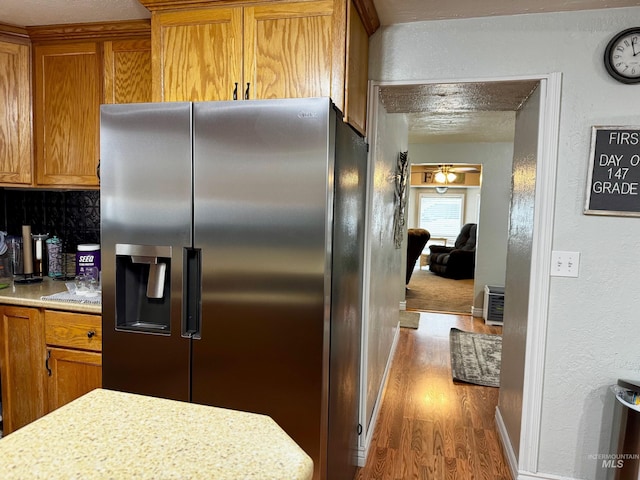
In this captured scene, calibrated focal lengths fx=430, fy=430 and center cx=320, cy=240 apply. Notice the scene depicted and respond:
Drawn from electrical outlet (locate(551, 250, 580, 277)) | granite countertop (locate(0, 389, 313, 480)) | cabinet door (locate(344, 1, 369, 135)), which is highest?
cabinet door (locate(344, 1, 369, 135))

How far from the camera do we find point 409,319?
17.7ft

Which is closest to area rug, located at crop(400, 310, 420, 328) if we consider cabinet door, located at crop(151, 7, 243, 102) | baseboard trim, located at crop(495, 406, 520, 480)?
baseboard trim, located at crop(495, 406, 520, 480)

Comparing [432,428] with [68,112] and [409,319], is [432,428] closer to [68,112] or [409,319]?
[409,319]

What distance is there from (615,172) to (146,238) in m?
2.07

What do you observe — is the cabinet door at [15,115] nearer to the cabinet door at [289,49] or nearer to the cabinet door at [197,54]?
the cabinet door at [197,54]

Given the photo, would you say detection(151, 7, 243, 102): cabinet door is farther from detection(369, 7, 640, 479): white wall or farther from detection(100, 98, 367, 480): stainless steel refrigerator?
detection(369, 7, 640, 479): white wall

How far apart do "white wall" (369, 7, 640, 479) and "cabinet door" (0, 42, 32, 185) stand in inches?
76.8

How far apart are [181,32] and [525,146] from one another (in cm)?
185

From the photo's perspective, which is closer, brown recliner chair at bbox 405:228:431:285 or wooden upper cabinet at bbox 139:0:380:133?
wooden upper cabinet at bbox 139:0:380:133

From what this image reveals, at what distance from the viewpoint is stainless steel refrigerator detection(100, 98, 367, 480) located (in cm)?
148

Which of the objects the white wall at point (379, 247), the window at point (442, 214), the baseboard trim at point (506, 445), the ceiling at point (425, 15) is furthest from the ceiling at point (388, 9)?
the window at point (442, 214)

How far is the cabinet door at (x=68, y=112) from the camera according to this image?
2338 mm

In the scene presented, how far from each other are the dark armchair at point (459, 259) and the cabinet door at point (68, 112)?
740 cm

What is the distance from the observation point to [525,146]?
2.39m
